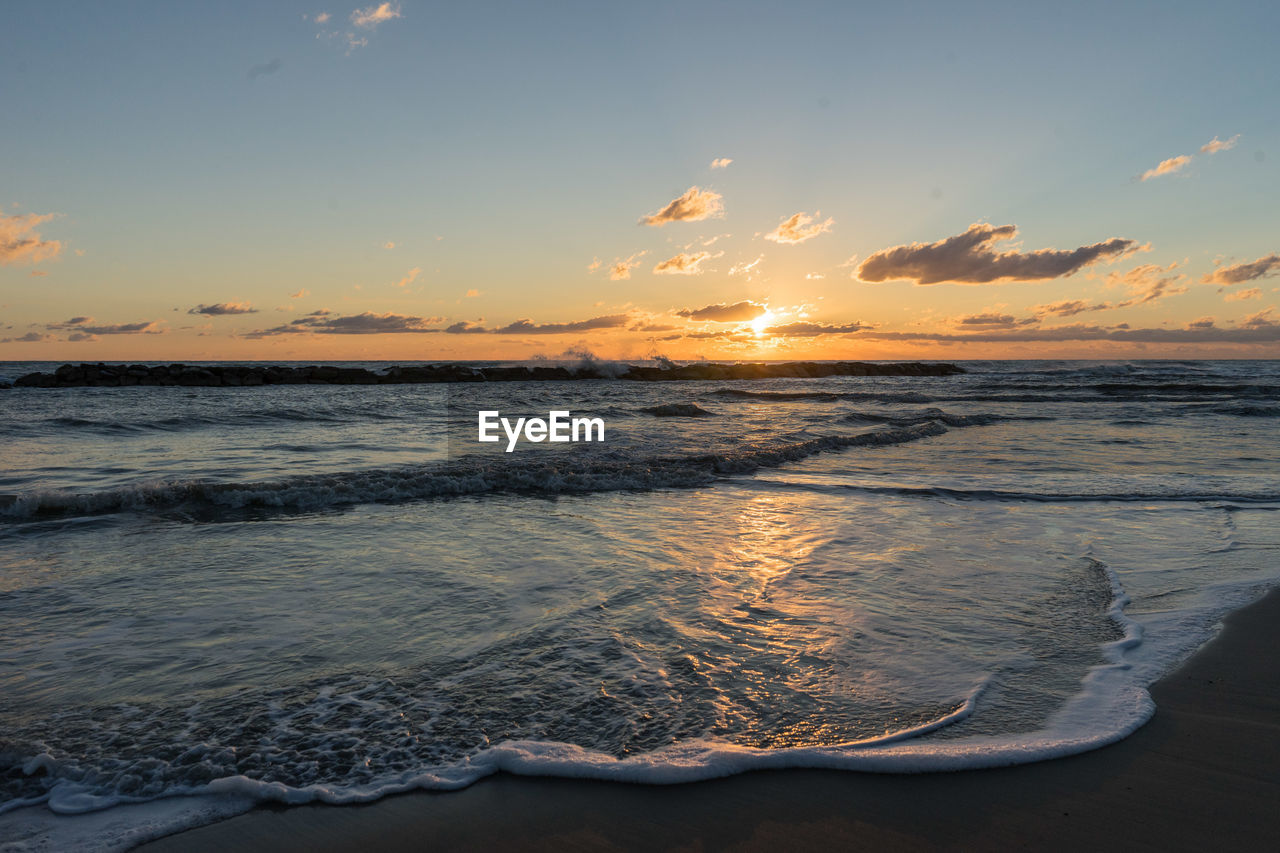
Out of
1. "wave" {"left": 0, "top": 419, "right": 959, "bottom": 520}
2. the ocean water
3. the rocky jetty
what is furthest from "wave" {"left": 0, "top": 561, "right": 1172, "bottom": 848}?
the rocky jetty

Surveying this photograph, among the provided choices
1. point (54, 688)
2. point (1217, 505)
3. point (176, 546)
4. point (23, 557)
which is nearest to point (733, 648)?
point (54, 688)

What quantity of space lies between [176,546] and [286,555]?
1.22 metres

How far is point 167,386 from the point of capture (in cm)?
2997

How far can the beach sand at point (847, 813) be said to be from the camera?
7.63ft

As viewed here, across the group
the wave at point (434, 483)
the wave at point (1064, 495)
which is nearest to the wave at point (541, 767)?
the wave at point (434, 483)

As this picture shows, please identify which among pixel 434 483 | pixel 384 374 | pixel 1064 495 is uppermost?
pixel 384 374

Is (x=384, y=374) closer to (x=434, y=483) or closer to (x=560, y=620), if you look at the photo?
(x=434, y=483)

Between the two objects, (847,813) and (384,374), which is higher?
(384,374)

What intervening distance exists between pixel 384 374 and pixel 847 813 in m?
42.5

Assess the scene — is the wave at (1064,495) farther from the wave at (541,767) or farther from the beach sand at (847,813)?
the beach sand at (847,813)

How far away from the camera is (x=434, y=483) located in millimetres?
9258

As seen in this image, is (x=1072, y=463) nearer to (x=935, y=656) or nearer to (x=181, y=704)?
(x=935, y=656)

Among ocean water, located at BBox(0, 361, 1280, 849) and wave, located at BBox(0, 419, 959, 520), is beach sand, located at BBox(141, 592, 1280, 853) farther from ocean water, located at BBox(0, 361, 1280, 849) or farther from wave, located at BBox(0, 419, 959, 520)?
wave, located at BBox(0, 419, 959, 520)

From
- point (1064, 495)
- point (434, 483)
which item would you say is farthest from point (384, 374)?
point (1064, 495)
